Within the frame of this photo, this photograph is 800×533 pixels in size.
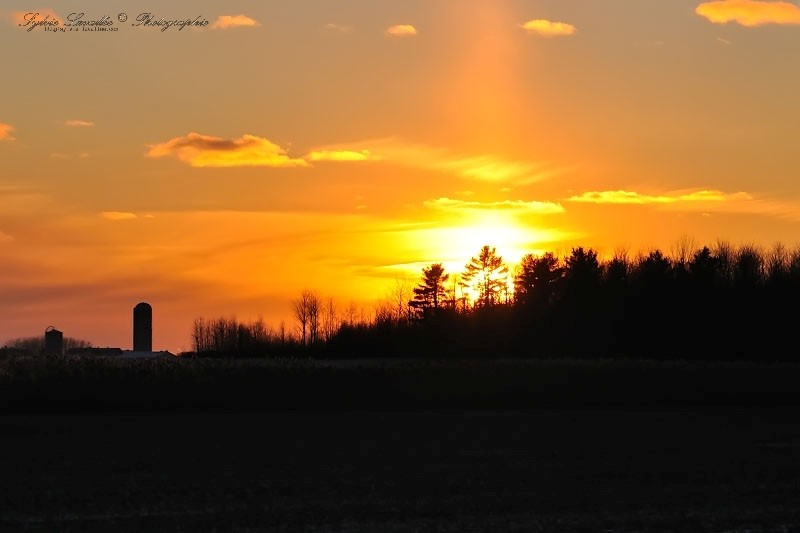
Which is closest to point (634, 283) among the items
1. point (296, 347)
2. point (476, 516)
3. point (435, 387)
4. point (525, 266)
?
point (525, 266)

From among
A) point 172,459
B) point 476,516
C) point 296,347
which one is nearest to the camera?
point 476,516

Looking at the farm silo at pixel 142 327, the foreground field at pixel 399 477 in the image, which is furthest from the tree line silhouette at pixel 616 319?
the foreground field at pixel 399 477

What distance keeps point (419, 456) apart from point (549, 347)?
68.1 m

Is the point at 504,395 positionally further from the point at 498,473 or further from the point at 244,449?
the point at 498,473

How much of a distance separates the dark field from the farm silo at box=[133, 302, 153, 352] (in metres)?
51.6

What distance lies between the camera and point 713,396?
190 ft

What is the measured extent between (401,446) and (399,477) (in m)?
7.76

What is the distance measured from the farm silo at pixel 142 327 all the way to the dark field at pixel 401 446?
51609 millimetres

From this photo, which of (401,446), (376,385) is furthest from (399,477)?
(376,385)

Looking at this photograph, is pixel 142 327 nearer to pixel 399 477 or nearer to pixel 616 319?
pixel 616 319

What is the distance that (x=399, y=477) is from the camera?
71.9ft

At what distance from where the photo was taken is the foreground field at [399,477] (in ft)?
54.1

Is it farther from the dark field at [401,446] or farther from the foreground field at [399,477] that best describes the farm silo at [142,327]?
the foreground field at [399,477]

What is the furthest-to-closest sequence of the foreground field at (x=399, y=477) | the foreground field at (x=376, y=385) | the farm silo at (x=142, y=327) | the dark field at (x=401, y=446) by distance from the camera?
the farm silo at (x=142, y=327), the foreground field at (x=376, y=385), the dark field at (x=401, y=446), the foreground field at (x=399, y=477)
